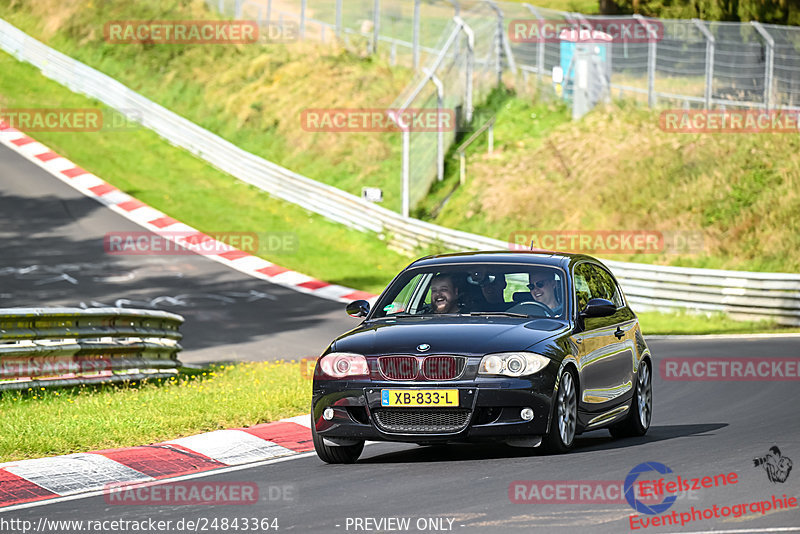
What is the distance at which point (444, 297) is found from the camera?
10.0m

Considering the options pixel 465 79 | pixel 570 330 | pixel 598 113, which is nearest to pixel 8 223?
pixel 465 79

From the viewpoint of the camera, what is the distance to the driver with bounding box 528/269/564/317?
996 centimetres

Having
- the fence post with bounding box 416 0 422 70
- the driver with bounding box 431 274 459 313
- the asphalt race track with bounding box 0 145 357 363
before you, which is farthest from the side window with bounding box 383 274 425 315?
the fence post with bounding box 416 0 422 70

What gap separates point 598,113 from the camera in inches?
1387

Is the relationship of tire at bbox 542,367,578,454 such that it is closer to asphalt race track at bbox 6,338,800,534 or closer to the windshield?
asphalt race track at bbox 6,338,800,534

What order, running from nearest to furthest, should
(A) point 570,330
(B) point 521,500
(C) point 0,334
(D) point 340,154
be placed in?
(B) point 521,500, (A) point 570,330, (C) point 0,334, (D) point 340,154

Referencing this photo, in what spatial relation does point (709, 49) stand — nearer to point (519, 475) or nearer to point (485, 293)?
point (485, 293)

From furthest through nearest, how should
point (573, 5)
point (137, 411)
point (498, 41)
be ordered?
point (573, 5), point (498, 41), point (137, 411)

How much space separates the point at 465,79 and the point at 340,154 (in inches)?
172

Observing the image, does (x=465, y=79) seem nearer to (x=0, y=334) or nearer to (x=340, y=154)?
(x=340, y=154)

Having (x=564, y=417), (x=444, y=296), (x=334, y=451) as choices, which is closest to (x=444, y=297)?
(x=444, y=296)

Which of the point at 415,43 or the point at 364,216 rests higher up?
the point at 415,43

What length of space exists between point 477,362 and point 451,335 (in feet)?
1.16

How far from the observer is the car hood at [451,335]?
29.5 ft
